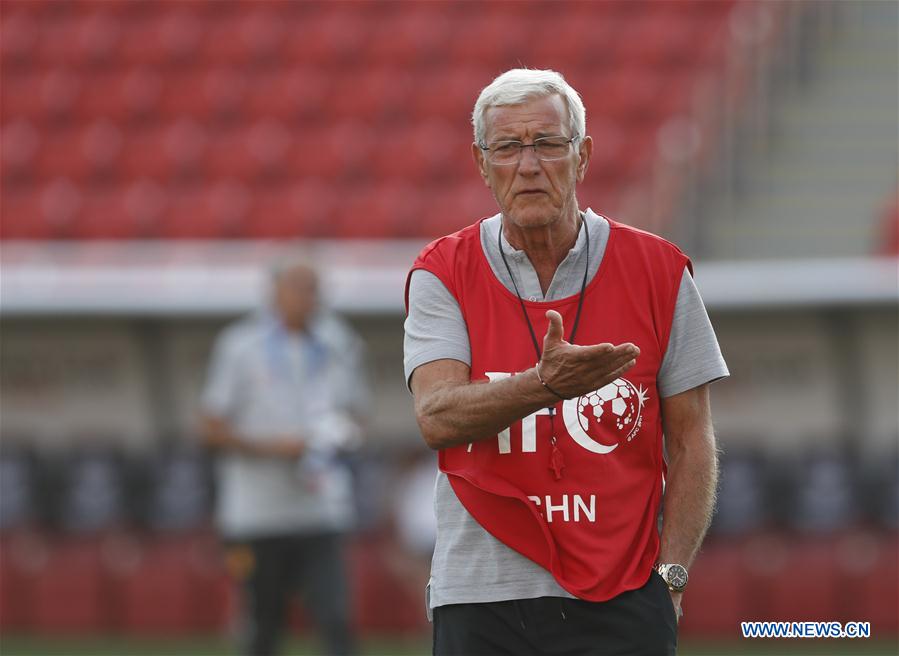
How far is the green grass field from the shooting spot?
944cm

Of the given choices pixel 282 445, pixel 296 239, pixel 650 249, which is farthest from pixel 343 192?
pixel 650 249

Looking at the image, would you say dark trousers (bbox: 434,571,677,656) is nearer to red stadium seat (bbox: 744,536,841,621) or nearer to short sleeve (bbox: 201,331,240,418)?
short sleeve (bbox: 201,331,240,418)

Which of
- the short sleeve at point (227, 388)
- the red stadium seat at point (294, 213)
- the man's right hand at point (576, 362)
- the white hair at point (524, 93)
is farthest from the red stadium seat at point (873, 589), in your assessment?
the man's right hand at point (576, 362)

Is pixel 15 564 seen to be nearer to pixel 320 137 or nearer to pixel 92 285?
pixel 92 285

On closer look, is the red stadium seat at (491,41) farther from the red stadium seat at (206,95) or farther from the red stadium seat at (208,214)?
the red stadium seat at (208,214)

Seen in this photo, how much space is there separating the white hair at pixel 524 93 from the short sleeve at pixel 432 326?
345 mm

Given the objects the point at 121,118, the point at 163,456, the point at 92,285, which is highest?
the point at 121,118

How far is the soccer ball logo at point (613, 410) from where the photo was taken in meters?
3.41

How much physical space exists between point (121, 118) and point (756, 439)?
6.43m

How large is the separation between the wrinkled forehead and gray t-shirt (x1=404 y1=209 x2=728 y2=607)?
28 centimetres

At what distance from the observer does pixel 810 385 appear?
10.9 metres

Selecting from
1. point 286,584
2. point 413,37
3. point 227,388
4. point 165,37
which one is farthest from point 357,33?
point 286,584

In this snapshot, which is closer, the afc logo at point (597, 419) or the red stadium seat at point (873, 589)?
the afc logo at point (597, 419)

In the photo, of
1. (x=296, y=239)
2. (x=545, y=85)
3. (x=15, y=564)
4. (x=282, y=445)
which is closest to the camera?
(x=545, y=85)
